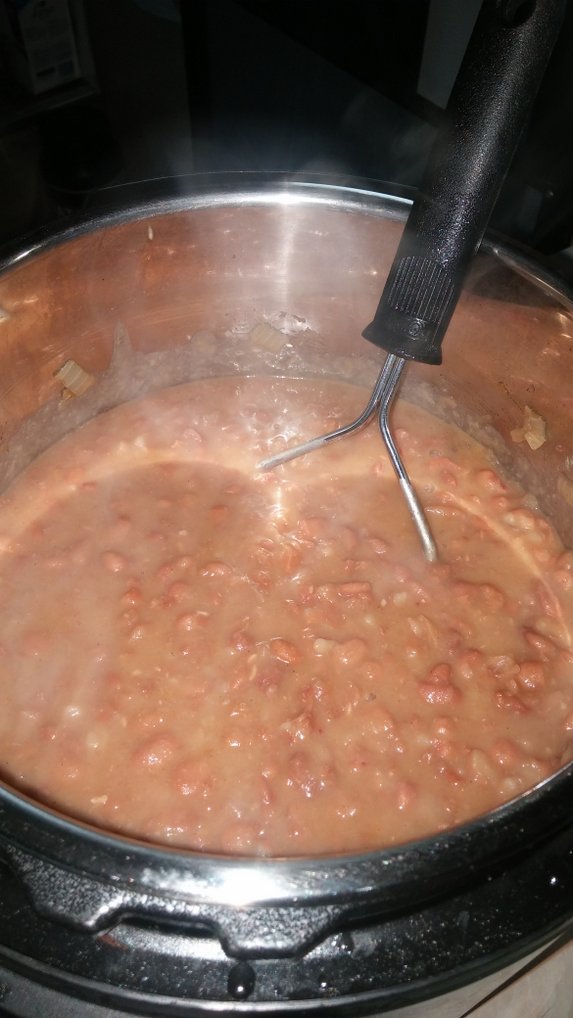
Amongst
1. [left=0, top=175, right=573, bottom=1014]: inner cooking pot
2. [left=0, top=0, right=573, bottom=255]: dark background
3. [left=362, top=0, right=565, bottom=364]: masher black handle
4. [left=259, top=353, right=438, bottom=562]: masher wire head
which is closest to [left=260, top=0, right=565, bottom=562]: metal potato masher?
[left=362, top=0, right=565, bottom=364]: masher black handle

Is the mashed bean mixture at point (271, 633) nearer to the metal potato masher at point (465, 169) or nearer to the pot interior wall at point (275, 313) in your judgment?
the pot interior wall at point (275, 313)

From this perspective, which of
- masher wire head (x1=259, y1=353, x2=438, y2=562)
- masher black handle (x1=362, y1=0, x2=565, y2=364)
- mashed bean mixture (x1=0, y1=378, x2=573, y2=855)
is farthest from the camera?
masher wire head (x1=259, y1=353, x2=438, y2=562)

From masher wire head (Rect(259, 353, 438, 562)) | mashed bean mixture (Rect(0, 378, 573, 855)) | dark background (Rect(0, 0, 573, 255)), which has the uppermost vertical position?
dark background (Rect(0, 0, 573, 255))

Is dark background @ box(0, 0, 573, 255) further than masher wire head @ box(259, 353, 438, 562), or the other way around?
dark background @ box(0, 0, 573, 255)

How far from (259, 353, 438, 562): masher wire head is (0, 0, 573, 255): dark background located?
1.46ft

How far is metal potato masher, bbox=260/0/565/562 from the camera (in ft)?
3.50

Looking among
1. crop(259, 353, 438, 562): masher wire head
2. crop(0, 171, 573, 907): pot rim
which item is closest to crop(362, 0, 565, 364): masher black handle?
crop(259, 353, 438, 562): masher wire head

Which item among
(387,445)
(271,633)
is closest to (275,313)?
(387,445)

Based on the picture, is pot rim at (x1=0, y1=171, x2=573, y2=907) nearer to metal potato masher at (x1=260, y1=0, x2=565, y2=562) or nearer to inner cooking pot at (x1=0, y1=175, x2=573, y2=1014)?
inner cooking pot at (x1=0, y1=175, x2=573, y2=1014)

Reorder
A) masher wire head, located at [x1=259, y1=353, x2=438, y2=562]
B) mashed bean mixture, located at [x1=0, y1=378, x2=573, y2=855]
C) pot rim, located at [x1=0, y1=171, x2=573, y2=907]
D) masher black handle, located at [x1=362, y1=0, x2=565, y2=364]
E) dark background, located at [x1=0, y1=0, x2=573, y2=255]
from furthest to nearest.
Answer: dark background, located at [x1=0, y1=0, x2=573, y2=255], masher wire head, located at [x1=259, y1=353, x2=438, y2=562], mashed bean mixture, located at [x1=0, y1=378, x2=573, y2=855], masher black handle, located at [x1=362, y1=0, x2=565, y2=364], pot rim, located at [x1=0, y1=171, x2=573, y2=907]

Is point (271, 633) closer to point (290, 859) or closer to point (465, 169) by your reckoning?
point (290, 859)

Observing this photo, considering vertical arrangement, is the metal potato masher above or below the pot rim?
above

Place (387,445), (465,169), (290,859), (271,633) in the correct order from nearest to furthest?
(290,859), (465,169), (271,633), (387,445)

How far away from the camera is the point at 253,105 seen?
6.95 feet
